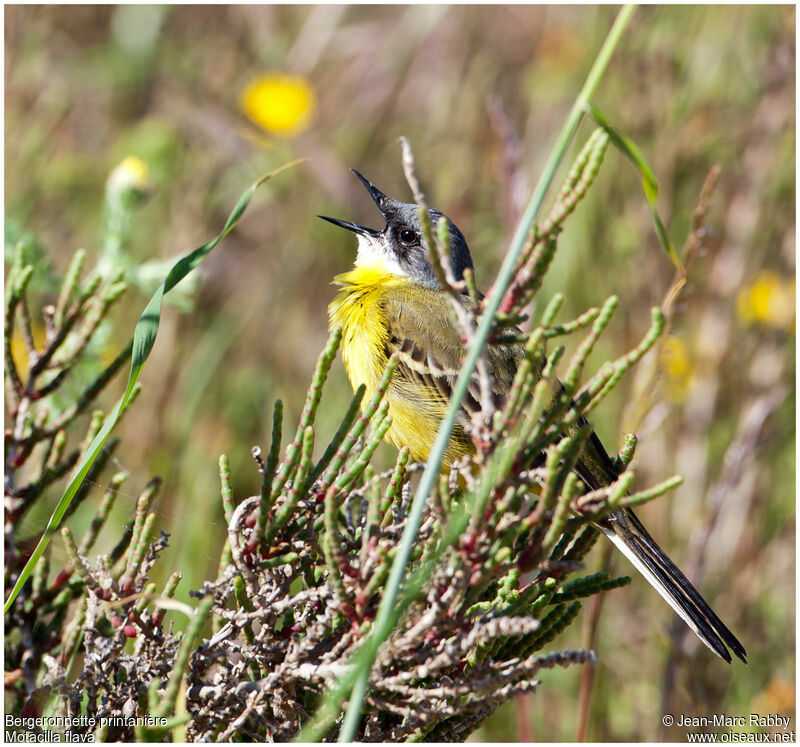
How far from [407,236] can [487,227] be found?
3.93 feet

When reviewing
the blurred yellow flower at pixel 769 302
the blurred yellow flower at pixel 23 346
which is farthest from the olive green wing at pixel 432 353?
the blurred yellow flower at pixel 769 302

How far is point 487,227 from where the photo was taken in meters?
5.00

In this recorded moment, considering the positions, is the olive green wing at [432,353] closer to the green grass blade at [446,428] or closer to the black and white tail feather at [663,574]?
the black and white tail feather at [663,574]

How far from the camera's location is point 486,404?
4.88ft

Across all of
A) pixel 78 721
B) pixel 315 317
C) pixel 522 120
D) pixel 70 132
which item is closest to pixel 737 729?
pixel 78 721

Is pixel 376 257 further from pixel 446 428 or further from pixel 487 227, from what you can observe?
pixel 446 428

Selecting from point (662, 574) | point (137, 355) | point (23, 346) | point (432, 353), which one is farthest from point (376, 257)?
point (137, 355)

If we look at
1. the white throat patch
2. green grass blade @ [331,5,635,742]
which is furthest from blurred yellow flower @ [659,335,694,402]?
green grass blade @ [331,5,635,742]

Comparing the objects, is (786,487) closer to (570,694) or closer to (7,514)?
(570,694)

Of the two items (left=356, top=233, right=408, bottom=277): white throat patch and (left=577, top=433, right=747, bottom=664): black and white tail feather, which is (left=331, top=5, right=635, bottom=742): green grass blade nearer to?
(left=577, top=433, right=747, bottom=664): black and white tail feather

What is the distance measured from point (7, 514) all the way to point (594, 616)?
175cm

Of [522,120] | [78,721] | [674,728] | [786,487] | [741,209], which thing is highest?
[522,120]

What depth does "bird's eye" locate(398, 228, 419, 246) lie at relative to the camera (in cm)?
392

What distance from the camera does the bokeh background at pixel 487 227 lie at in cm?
372
